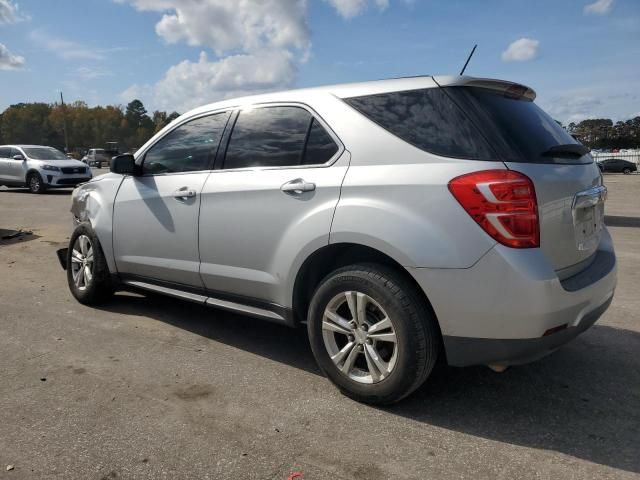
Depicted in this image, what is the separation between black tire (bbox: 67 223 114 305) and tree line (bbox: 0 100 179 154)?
383ft

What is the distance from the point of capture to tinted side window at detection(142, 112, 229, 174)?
12.8ft

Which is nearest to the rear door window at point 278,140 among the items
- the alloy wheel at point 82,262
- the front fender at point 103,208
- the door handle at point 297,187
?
the door handle at point 297,187

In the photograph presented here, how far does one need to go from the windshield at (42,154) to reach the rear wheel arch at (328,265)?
17.0 m

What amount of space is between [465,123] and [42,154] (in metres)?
18.1

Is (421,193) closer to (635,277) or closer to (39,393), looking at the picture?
(39,393)

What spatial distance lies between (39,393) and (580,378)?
3.25m

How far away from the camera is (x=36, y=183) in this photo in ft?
56.4

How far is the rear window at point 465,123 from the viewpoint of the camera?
8.98 feet

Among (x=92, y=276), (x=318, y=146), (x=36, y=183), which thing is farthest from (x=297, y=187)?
(x=36, y=183)

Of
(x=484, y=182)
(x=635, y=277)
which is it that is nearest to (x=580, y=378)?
(x=484, y=182)

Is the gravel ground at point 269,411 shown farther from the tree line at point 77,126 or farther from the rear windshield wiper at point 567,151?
the tree line at point 77,126

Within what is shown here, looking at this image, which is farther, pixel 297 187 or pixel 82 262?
pixel 82 262

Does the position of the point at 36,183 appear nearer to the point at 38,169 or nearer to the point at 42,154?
the point at 38,169

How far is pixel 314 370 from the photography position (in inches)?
140
